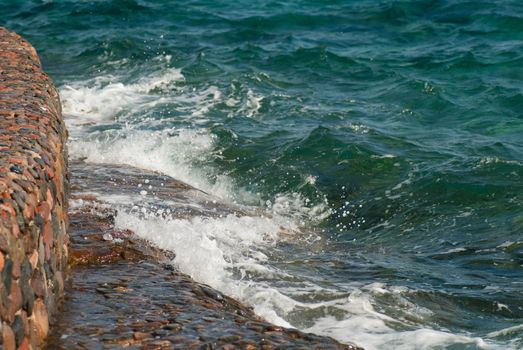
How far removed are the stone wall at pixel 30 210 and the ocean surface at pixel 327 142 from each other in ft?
4.76

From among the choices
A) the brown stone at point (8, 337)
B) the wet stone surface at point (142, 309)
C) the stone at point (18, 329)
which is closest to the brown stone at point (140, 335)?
the wet stone surface at point (142, 309)

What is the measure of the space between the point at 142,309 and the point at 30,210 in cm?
120

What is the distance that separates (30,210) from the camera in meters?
4.82

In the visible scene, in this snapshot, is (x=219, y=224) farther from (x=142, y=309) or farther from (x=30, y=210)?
(x=30, y=210)

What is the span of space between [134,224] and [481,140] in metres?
6.51

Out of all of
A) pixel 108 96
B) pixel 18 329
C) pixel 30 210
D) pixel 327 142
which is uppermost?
pixel 30 210

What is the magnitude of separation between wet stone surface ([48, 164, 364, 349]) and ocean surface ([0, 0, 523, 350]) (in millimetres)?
602

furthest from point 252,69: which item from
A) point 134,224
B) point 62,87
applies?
point 134,224

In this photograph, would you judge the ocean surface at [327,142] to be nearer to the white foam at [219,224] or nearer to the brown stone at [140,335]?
the white foam at [219,224]

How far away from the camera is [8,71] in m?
7.71

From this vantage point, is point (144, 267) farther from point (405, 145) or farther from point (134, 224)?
point (405, 145)

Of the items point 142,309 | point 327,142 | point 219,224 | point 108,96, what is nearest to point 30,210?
point 142,309

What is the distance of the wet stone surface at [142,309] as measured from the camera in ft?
17.3

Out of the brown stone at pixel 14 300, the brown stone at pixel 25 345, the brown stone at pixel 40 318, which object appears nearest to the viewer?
the brown stone at pixel 14 300
